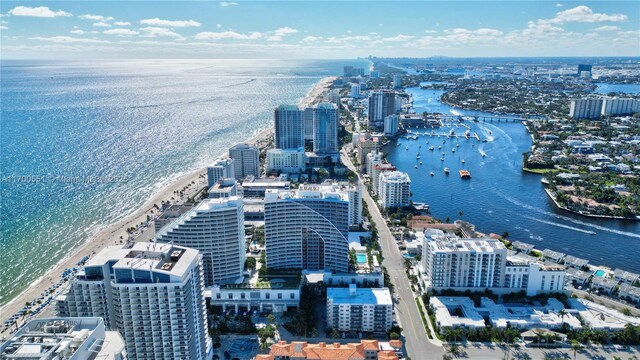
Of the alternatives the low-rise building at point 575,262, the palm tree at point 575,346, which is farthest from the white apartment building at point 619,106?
the palm tree at point 575,346

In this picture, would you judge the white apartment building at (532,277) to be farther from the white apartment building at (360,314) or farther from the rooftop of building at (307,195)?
the rooftop of building at (307,195)

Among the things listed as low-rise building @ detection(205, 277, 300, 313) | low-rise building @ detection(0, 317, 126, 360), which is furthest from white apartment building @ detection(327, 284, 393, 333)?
low-rise building @ detection(0, 317, 126, 360)

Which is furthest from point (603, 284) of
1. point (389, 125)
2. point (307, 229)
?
point (389, 125)

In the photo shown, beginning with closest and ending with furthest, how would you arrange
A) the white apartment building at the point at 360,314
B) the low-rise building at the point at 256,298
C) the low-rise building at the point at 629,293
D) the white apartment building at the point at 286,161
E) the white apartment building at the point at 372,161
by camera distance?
the white apartment building at the point at 360,314, the low-rise building at the point at 256,298, the low-rise building at the point at 629,293, the white apartment building at the point at 372,161, the white apartment building at the point at 286,161

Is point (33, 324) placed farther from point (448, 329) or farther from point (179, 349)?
point (448, 329)

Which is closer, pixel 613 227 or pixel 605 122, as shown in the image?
pixel 613 227

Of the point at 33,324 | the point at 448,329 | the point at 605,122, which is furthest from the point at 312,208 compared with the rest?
the point at 605,122

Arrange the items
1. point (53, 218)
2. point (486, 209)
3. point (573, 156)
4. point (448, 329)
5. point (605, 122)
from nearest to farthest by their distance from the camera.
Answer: point (448, 329)
point (53, 218)
point (486, 209)
point (573, 156)
point (605, 122)
